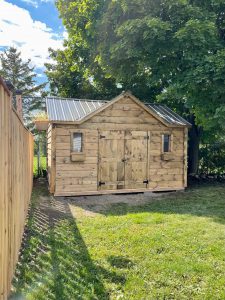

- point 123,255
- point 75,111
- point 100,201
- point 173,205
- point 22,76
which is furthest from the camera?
point 22,76

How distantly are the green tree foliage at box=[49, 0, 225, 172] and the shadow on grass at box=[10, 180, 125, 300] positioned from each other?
22.2 feet

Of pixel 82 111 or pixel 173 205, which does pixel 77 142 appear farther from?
pixel 173 205

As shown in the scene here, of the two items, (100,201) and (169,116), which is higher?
(169,116)

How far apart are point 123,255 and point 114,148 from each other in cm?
610

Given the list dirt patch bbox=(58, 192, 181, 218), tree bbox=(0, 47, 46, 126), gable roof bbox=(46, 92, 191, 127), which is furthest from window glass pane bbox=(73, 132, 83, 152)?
tree bbox=(0, 47, 46, 126)

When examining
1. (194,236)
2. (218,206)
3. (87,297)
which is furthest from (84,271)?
(218,206)

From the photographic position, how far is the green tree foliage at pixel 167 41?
31.8ft

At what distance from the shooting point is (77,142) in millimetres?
10078

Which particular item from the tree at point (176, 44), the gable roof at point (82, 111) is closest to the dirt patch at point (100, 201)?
the gable roof at point (82, 111)

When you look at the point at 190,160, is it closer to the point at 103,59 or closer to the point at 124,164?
the point at 124,164

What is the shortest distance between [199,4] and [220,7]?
788 mm

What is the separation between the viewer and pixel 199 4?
1120 cm

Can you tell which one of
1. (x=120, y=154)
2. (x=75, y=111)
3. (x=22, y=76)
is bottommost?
(x=120, y=154)

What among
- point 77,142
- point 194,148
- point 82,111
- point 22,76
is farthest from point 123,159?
point 22,76
